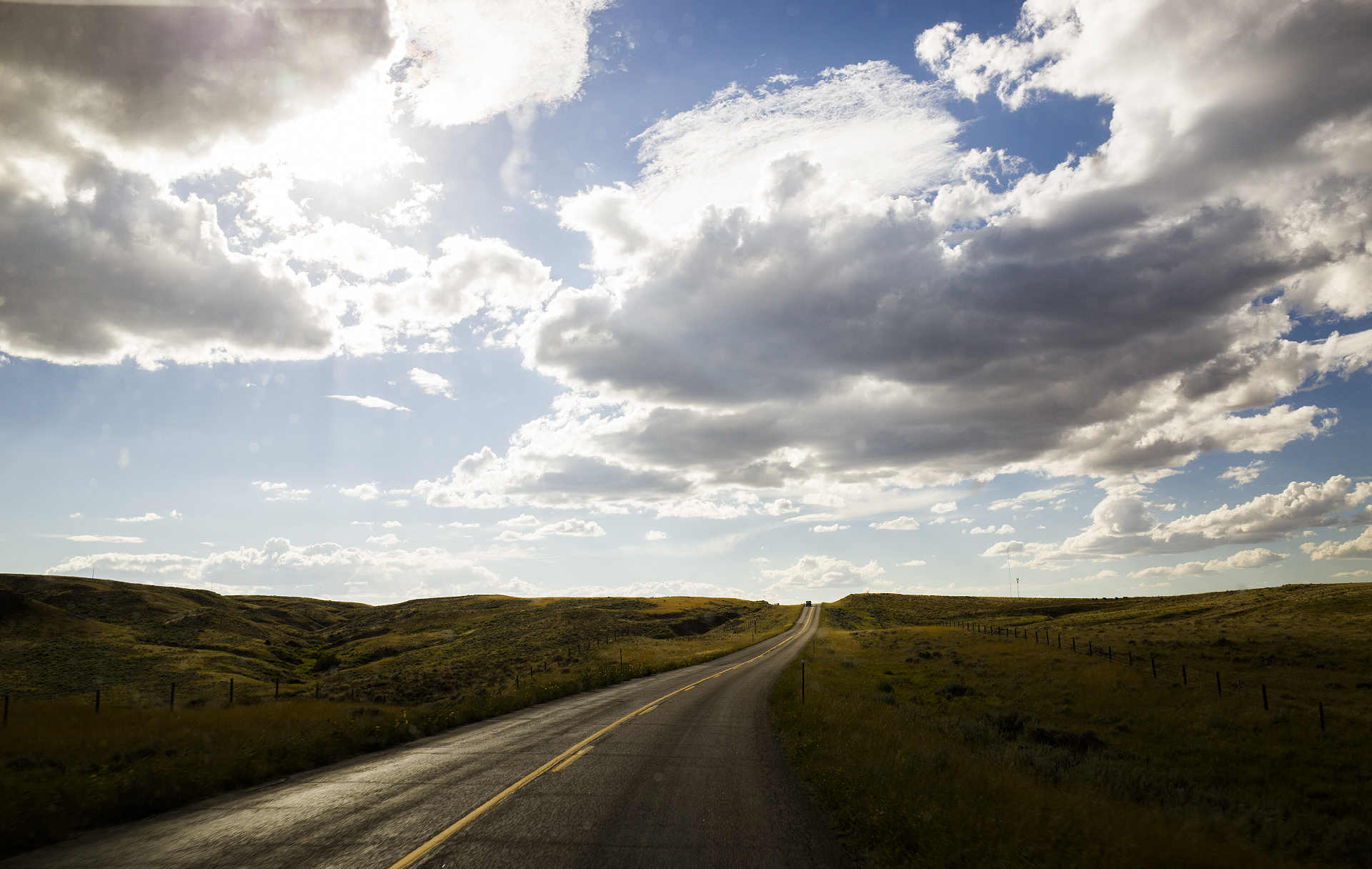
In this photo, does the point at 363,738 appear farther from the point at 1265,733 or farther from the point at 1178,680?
the point at 1178,680

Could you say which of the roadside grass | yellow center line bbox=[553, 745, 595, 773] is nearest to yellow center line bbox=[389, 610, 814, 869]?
yellow center line bbox=[553, 745, 595, 773]

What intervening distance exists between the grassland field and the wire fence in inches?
1013

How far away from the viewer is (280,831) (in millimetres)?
7500

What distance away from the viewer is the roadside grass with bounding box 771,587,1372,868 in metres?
7.19

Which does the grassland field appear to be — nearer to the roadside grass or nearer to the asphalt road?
the asphalt road

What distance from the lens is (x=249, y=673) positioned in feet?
173

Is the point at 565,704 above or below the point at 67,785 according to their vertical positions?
below

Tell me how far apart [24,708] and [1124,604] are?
11661 cm

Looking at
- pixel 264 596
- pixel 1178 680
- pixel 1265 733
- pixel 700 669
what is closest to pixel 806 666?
pixel 700 669

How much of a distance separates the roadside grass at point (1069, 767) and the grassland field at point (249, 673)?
382 inches

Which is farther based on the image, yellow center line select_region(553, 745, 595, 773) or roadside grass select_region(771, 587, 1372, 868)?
yellow center line select_region(553, 745, 595, 773)

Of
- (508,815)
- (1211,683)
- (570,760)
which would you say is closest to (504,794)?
(508,815)

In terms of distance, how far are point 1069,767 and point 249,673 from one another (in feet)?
196

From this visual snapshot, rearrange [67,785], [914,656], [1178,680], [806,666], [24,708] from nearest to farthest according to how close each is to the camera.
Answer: [67,785], [24,708], [1178,680], [806,666], [914,656]
